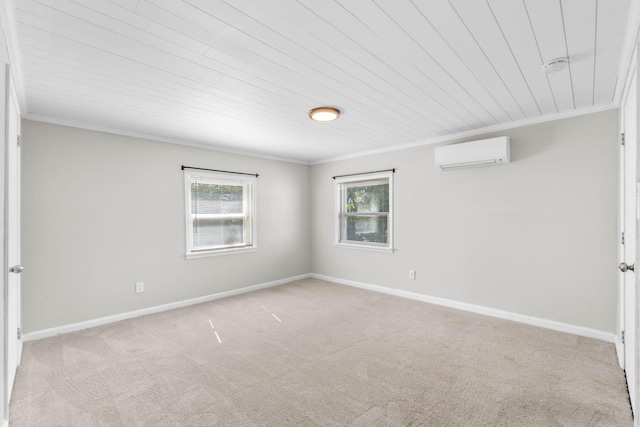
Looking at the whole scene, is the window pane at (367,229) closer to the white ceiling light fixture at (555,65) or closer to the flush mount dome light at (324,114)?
the flush mount dome light at (324,114)

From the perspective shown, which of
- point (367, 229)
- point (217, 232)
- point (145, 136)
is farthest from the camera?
point (367, 229)

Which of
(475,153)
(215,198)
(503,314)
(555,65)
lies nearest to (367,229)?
(475,153)

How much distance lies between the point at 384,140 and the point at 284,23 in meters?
2.89

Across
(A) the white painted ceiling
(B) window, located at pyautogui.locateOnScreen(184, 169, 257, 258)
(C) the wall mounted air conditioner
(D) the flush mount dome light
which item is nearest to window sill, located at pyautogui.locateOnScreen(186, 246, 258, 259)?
(B) window, located at pyautogui.locateOnScreen(184, 169, 257, 258)

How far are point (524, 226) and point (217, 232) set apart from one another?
402 cm

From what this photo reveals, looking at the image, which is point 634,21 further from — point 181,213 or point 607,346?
point 181,213

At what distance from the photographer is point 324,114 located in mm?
3068

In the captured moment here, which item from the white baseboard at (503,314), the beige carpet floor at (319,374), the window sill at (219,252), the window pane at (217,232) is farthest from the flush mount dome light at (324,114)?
the white baseboard at (503,314)

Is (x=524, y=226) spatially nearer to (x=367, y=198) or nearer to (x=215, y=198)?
(x=367, y=198)

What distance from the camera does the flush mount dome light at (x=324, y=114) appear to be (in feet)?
9.86

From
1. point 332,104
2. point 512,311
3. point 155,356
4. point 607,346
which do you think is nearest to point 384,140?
point 332,104

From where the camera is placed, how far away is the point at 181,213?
166 inches

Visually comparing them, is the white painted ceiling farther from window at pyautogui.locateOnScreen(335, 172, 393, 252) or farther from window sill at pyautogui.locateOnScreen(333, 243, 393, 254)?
window sill at pyautogui.locateOnScreen(333, 243, 393, 254)

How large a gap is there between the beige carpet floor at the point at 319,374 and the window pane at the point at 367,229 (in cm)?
156
